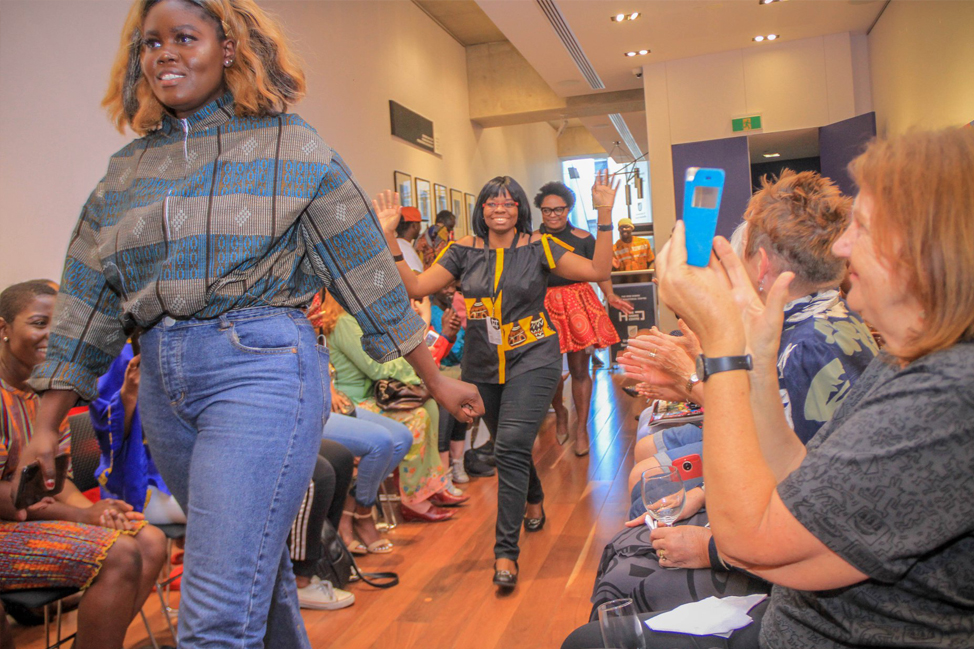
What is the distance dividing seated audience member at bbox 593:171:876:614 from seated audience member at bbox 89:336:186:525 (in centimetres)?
153

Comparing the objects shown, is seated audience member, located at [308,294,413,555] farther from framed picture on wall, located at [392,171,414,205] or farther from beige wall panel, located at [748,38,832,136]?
beige wall panel, located at [748,38,832,136]

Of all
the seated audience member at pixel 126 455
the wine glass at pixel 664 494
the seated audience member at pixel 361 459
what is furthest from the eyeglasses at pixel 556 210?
the wine glass at pixel 664 494

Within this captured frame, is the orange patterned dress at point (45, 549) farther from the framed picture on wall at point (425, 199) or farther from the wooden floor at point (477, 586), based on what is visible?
the framed picture on wall at point (425, 199)

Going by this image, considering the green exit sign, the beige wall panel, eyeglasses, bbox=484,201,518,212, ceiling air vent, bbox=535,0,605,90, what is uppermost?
ceiling air vent, bbox=535,0,605,90

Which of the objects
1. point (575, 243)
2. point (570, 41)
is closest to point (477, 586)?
point (575, 243)

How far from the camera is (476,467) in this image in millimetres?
4926

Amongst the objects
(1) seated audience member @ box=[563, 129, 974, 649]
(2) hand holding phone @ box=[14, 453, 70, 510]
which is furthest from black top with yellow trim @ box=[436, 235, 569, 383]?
(1) seated audience member @ box=[563, 129, 974, 649]

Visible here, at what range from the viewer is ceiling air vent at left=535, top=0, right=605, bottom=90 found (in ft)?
22.5

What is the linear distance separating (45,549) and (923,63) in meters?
6.52

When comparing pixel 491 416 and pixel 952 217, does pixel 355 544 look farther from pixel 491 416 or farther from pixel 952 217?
pixel 952 217

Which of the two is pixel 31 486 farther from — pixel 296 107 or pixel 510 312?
pixel 296 107

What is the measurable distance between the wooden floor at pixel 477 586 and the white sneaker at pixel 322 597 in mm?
29

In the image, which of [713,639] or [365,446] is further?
[365,446]

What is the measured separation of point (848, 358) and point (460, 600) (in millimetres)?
1809
